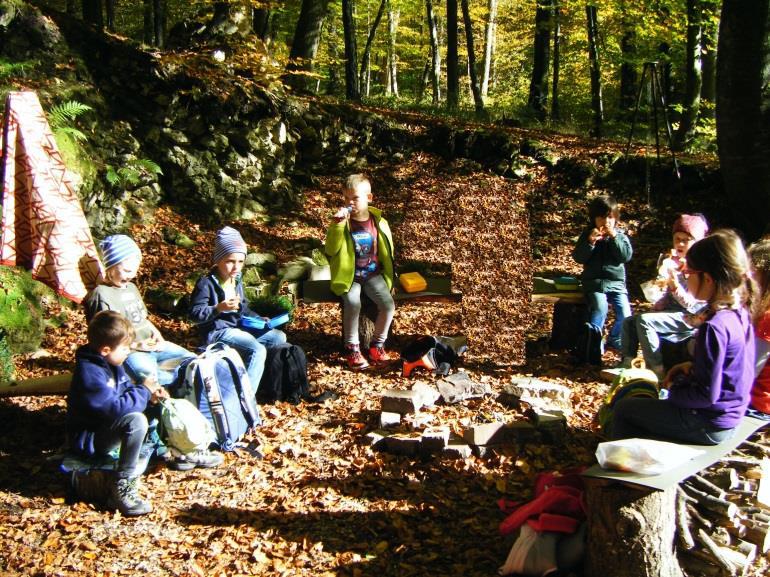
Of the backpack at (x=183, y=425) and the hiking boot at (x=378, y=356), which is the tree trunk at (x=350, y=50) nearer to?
the hiking boot at (x=378, y=356)

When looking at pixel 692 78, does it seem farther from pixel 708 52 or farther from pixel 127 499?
pixel 127 499

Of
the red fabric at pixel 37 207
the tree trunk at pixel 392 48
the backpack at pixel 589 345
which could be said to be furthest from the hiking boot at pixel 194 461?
the tree trunk at pixel 392 48

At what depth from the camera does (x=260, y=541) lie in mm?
3811

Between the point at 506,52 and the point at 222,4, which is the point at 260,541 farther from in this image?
the point at 506,52

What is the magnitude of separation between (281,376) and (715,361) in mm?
3496

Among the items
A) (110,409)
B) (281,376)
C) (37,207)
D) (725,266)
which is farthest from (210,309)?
(725,266)

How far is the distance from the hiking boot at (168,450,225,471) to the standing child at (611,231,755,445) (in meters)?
2.87

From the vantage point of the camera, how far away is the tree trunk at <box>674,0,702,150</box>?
465 inches

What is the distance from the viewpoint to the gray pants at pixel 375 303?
6.39m

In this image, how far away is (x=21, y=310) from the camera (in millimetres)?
5988

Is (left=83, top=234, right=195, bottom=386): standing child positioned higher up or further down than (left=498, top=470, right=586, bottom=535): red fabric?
higher up

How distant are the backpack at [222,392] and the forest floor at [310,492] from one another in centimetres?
20

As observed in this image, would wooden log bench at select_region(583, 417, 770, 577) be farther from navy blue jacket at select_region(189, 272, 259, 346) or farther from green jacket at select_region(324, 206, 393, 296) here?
green jacket at select_region(324, 206, 393, 296)

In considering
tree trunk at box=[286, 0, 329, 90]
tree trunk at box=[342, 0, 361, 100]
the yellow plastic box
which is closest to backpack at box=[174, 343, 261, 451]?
the yellow plastic box
